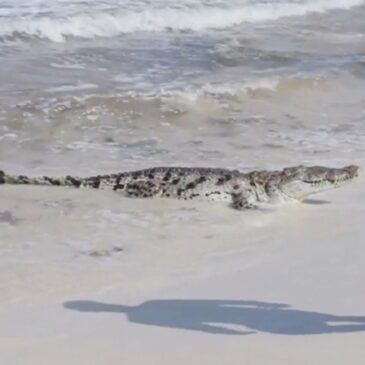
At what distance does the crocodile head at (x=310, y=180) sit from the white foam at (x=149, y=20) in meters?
8.34

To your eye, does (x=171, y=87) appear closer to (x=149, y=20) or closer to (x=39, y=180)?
(x=39, y=180)

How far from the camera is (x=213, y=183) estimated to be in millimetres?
7418

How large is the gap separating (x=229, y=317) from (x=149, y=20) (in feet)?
41.4

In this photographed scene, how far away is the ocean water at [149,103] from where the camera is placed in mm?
6938

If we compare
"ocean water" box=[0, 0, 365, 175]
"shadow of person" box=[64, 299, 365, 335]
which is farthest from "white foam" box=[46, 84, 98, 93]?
"shadow of person" box=[64, 299, 365, 335]

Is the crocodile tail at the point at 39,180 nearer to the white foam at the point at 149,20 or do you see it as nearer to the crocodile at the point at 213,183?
the crocodile at the point at 213,183

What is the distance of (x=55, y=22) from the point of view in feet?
52.0

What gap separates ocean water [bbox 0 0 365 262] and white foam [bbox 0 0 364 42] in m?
0.04

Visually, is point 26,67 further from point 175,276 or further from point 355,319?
point 355,319

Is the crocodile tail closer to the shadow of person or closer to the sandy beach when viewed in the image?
the sandy beach

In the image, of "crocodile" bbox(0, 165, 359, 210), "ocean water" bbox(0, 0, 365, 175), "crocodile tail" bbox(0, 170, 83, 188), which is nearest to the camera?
"crocodile" bbox(0, 165, 359, 210)

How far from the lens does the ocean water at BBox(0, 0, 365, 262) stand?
6.94 m

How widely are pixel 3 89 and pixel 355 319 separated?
7124 mm

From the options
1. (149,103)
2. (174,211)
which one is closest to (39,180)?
(174,211)
